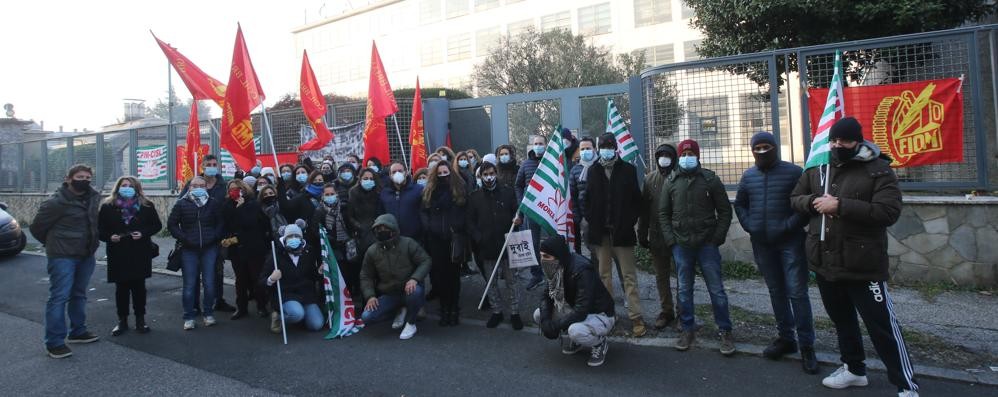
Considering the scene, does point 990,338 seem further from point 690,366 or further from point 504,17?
point 504,17

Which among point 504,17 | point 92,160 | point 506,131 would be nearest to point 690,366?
point 506,131

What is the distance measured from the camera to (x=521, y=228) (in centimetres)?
764

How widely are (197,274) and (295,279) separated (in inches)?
48.8

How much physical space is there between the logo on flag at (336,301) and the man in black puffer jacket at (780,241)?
3918mm

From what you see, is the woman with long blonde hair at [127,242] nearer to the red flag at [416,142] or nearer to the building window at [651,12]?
the red flag at [416,142]

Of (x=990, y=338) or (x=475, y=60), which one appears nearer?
(x=990, y=338)

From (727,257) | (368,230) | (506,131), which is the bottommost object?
(727,257)

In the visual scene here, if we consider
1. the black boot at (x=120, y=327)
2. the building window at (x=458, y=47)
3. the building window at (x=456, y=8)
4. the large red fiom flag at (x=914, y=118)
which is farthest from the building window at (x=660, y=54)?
the black boot at (x=120, y=327)

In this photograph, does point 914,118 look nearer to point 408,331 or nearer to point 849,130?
point 849,130

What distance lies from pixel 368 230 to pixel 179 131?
37.8ft

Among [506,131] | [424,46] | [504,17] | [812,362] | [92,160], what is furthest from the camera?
[424,46]

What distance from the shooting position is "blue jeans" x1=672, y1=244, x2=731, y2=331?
5113 millimetres

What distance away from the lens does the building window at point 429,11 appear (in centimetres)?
4659

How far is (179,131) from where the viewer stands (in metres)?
16.0
